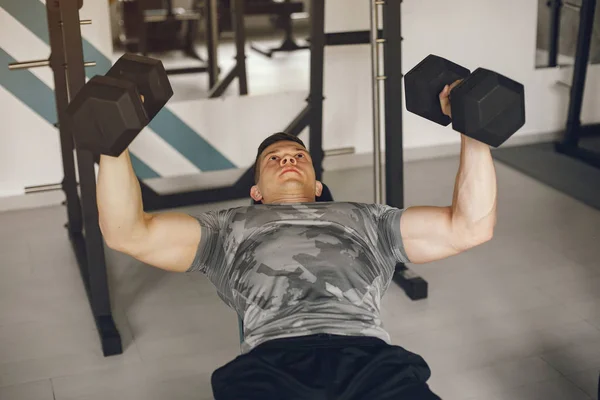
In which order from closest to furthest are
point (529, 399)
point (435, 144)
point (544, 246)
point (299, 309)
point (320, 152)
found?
point (299, 309) → point (529, 399) → point (544, 246) → point (320, 152) → point (435, 144)

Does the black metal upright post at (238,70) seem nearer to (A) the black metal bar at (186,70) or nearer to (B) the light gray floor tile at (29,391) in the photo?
(A) the black metal bar at (186,70)

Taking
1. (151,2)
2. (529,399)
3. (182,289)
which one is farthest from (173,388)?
(151,2)

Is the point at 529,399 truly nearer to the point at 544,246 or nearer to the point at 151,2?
the point at 544,246

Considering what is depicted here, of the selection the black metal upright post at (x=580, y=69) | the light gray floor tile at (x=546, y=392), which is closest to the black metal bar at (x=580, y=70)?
the black metal upright post at (x=580, y=69)

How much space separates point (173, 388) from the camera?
250 cm

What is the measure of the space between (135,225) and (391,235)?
0.61 metres

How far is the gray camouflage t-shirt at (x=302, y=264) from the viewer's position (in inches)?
70.8

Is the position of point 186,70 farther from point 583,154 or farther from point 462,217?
point 462,217

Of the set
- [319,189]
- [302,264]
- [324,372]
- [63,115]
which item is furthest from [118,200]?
[63,115]

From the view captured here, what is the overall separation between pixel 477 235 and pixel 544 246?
1.71 m

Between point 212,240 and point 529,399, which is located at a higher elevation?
point 212,240

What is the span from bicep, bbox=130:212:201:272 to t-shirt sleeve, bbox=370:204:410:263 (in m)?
0.44

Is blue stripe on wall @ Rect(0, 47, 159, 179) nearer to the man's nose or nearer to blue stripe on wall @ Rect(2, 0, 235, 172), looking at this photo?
blue stripe on wall @ Rect(2, 0, 235, 172)

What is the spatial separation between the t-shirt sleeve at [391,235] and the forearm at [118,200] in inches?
22.4
